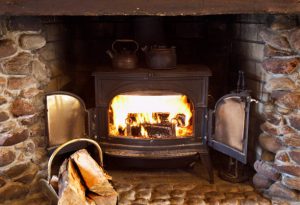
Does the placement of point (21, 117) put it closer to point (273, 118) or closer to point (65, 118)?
point (65, 118)

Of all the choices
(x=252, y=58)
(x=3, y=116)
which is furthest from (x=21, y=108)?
(x=252, y=58)

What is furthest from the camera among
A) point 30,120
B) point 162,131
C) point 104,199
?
point 162,131

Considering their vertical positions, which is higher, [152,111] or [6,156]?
[152,111]

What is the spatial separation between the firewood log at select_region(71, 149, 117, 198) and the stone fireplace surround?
521 mm

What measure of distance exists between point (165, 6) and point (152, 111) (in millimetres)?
859

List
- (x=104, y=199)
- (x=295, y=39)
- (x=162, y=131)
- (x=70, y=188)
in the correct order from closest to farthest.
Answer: (x=70, y=188), (x=104, y=199), (x=295, y=39), (x=162, y=131)

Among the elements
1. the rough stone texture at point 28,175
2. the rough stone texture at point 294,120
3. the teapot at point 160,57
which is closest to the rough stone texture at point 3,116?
the rough stone texture at point 28,175

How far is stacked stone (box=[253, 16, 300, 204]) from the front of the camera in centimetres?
213

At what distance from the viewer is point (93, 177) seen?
192 centimetres

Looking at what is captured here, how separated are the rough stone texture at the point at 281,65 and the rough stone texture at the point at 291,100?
13 cm

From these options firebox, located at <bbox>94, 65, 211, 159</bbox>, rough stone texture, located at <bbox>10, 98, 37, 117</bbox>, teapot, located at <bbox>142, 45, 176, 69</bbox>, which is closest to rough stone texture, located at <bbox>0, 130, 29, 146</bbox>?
rough stone texture, located at <bbox>10, 98, 37, 117</bbox>

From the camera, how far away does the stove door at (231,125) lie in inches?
90.6

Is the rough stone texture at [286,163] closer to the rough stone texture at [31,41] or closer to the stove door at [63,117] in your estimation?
the stove door at [63,117]

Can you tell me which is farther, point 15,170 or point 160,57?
point 160,57
